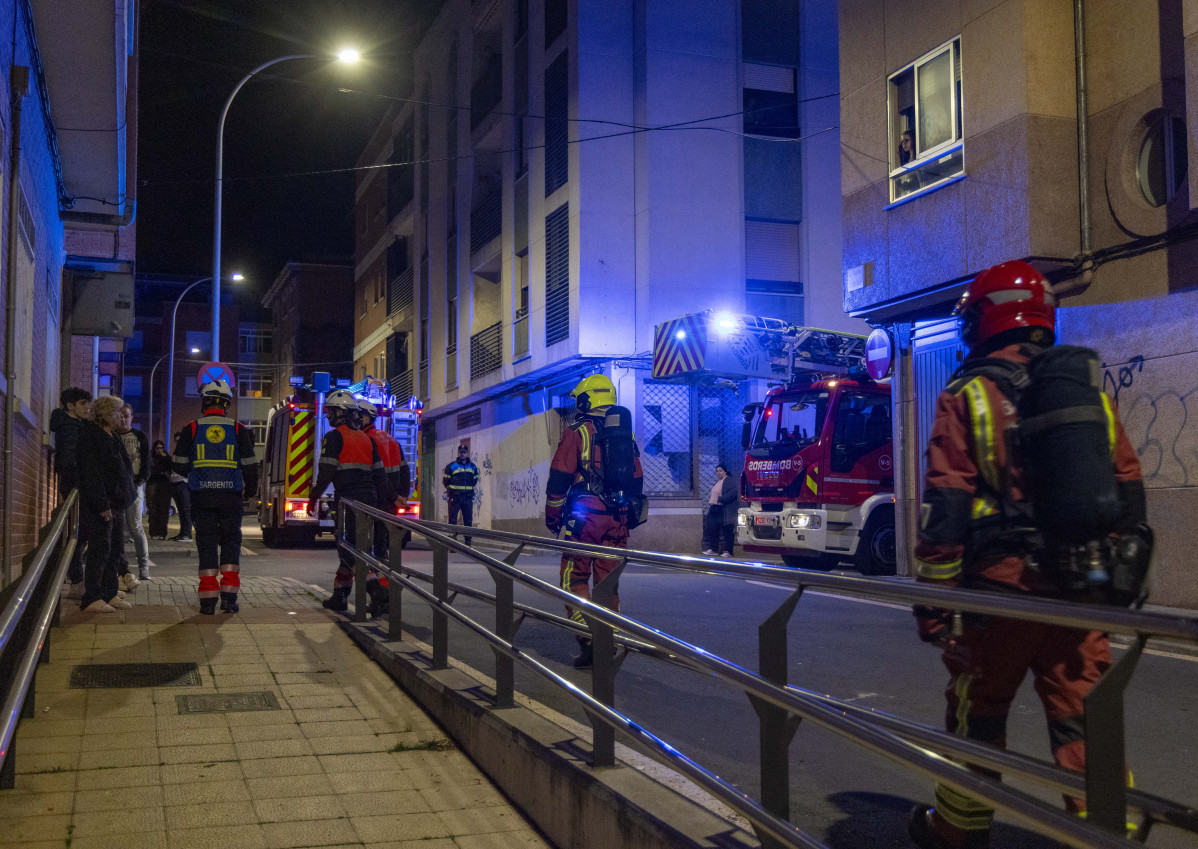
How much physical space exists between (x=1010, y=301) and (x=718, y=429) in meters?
18.8

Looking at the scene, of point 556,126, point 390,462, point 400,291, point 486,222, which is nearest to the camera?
point 390,462

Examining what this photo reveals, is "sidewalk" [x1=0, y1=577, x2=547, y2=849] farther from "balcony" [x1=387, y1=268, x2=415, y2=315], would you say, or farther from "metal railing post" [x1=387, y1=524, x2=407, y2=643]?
"balcony" [x1=387, y1=268, x2=415, y2=315]

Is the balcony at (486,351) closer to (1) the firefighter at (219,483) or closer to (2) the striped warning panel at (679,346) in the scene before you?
(2) the striped warning panel at (679,346)

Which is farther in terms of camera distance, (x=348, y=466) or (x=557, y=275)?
(x=557, y=275)

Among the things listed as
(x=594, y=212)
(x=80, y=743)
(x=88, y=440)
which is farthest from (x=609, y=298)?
(x=80, y=743)

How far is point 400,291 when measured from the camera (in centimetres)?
3859

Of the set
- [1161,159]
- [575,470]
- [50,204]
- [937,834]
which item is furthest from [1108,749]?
[50,204]

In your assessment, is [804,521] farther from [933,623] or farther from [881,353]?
[933,623]

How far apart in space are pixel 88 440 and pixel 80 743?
14.1 feet

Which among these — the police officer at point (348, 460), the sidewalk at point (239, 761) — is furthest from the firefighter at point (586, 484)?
the police officer at point (348, 460)

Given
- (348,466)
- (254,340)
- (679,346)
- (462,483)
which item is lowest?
(462,483)

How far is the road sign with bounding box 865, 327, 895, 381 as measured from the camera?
1448cm

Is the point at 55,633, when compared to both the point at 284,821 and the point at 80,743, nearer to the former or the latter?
the point at 80,743

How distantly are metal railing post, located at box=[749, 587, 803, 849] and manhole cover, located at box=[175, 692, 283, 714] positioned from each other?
10.9 ft
